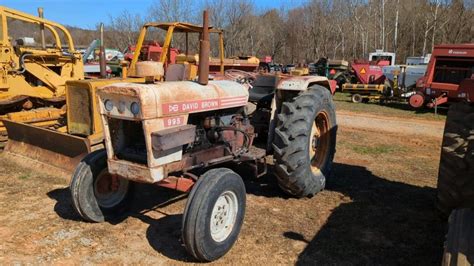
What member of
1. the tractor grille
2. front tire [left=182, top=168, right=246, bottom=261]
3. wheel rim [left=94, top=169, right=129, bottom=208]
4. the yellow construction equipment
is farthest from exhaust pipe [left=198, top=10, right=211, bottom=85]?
the yellow construction equipment

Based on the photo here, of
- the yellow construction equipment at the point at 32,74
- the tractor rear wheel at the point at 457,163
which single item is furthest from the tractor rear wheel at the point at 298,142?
the yellow construction equipment at the point at 32,74

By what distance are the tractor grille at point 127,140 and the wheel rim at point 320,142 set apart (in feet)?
7.19

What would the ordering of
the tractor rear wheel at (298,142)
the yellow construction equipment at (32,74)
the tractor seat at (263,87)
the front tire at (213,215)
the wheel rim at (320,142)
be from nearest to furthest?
the front tire at (213,215) → the tractor rear wheel at (298,142) → the tractor seat at (263,87) → the wheel rim at (320,142) → the yellow construction equipment at (32,74)

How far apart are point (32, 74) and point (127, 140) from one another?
18.4ft

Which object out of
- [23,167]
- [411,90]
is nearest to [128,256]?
[23,167]

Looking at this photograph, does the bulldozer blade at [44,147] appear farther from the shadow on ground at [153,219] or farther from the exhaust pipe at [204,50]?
the exhaust pipe at [204,50]

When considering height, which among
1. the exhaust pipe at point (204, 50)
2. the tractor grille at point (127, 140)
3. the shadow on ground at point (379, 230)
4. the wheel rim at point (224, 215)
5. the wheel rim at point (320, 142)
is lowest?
the shadow on ground at point (379, 230)

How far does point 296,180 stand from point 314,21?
2918 cm

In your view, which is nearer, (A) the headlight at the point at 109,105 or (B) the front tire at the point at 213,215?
Answer: (B) the front tire at the point at 213,215

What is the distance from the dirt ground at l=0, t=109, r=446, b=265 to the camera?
11.1ft

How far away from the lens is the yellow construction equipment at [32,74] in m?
7.44

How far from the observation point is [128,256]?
337 centimetres

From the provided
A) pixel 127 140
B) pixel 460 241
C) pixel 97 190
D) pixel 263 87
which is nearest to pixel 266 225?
pixel 127 140

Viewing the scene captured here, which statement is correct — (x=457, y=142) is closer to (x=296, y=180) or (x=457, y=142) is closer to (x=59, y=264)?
(x=296, y=180)
